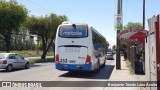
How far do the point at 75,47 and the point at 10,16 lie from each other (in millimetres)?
17192

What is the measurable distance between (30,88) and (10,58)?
38.6 ft

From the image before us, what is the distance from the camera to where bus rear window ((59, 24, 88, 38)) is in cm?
1812

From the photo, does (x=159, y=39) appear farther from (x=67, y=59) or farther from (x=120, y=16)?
(x=120, y=16)

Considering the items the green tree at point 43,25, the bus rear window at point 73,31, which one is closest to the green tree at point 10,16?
the green tree at point 43,25

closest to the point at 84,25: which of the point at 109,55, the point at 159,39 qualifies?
the point at 159,39

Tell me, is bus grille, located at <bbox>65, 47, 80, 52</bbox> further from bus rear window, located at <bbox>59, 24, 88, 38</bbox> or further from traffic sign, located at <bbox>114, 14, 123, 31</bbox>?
traffic sign, located at <bbox>114, 14, 123, 31</bbox>

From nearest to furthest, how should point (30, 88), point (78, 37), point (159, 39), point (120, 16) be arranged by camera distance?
point (159, 39), point (30, 88), point (78, 37), point (120, 16)

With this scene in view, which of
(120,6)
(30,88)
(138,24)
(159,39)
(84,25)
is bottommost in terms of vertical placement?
(30,88)

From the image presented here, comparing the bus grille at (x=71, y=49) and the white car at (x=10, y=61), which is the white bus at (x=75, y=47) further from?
the white car at (x=10, y=61)

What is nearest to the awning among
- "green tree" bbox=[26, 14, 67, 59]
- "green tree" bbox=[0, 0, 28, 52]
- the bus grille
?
the bus grille

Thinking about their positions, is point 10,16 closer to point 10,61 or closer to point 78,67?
point 10,61

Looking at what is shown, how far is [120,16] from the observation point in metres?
23.2

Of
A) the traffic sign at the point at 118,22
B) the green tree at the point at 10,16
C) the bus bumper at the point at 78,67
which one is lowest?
the bus bumper at the point at 78,67

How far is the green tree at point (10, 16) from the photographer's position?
32750 mm
